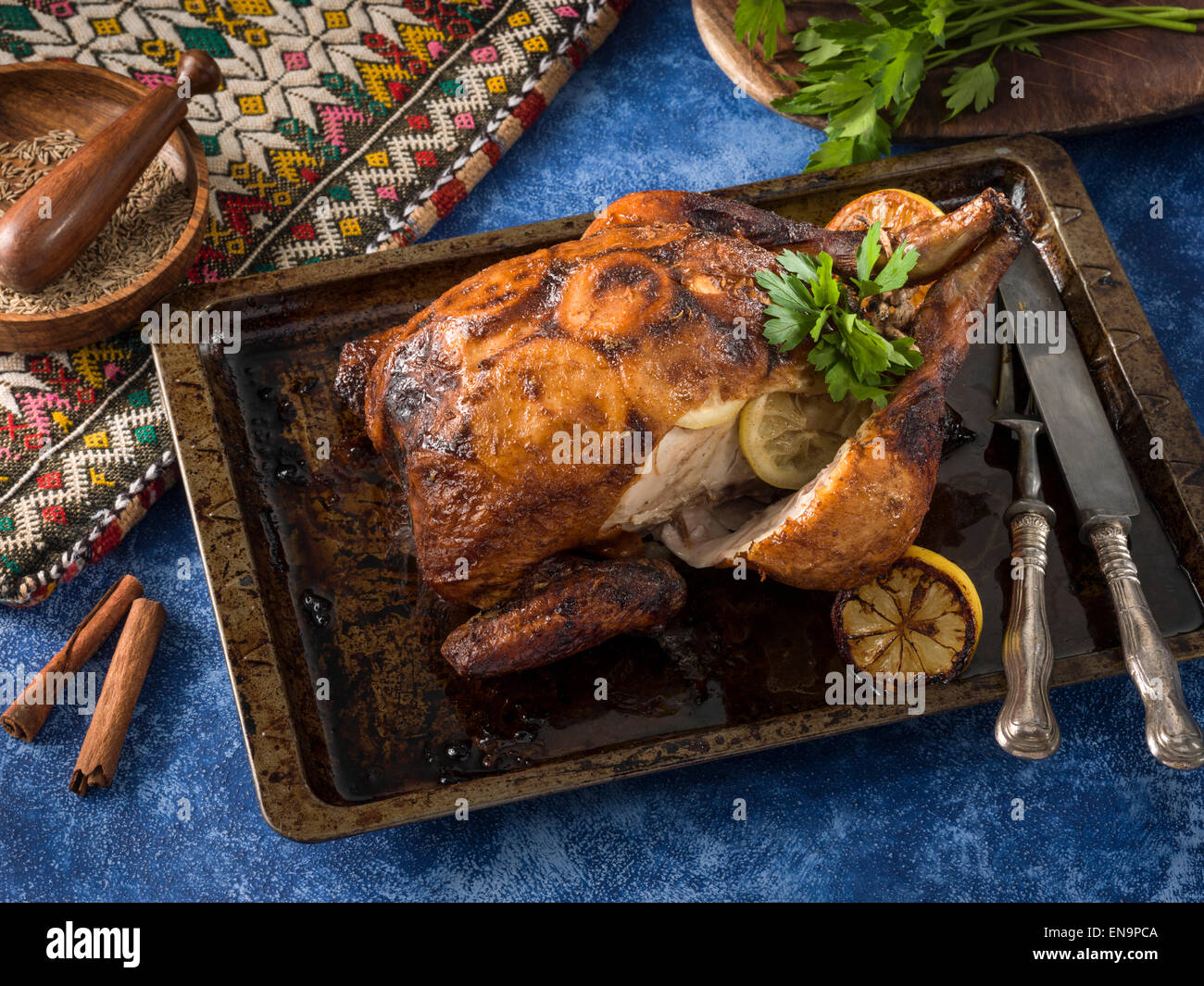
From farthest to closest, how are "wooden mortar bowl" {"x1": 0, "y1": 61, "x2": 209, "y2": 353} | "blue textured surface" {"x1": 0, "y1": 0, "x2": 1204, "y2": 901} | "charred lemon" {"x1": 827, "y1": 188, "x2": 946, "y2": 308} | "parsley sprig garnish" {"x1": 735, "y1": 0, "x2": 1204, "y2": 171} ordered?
1. "parsley sprig garnish" {"x1": 735, "y1": 0, "x2": 1204, "y2": 171}
2. "wooden mortar bowl" {"x1": 0, "y1": 61, "x2": 209, "y2": 353}
3. "charred lemon" {"x1": 827, "y1": 188, "x2": 946, "y2": 308}
4. "blue textured surface" {"x1": 0, "y1": 0, "x2": 1204, "y2": 901}

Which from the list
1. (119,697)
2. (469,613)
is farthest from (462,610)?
(119,697)

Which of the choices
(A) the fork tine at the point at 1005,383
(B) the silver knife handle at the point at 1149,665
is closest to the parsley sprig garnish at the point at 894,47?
(A) the fork tine at the point at 1005,383

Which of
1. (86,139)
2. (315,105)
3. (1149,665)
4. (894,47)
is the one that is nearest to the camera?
(1149,665)

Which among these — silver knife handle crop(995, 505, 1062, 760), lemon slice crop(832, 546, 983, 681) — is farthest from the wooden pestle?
silver knife handle crop(995, 505, 1062, 760)

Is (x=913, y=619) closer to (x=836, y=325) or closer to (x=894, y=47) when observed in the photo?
(x=836, y=325)

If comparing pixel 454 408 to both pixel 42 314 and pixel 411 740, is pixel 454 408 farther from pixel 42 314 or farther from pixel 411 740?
pixel 42 314

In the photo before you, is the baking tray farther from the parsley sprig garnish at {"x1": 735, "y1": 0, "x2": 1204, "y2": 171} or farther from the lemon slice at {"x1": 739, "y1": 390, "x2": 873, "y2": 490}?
the lemon slice at {"x1": 739, "y1": 390, "x2": 873, "y2": 490}
